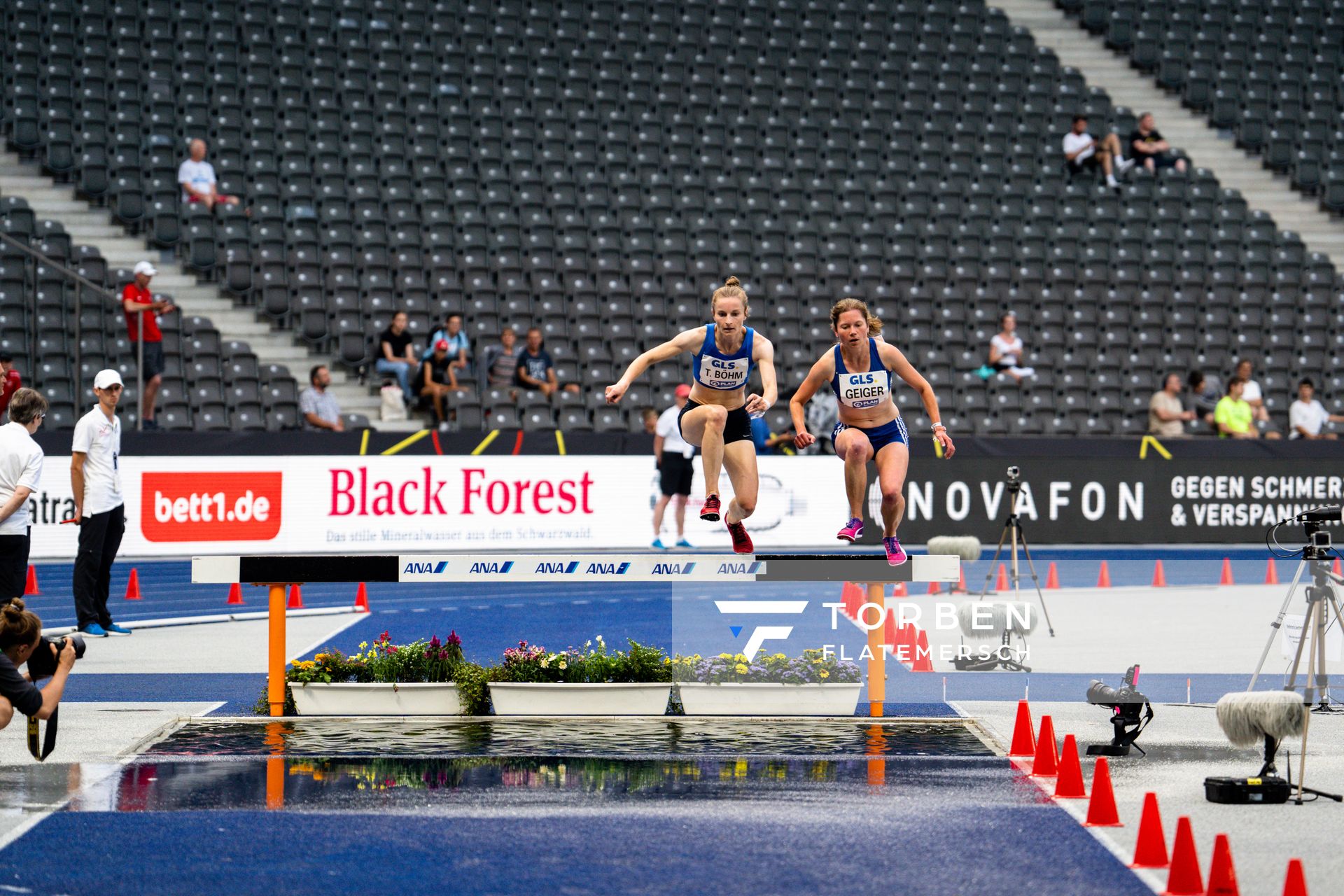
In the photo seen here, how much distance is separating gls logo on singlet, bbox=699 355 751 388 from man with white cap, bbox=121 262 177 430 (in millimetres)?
12312

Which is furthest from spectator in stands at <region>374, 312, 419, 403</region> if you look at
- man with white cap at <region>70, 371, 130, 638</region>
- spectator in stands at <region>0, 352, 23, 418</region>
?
man with white cap at <region>70, 371, 130, 638</region>

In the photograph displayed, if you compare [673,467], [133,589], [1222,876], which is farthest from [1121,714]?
[133,589]

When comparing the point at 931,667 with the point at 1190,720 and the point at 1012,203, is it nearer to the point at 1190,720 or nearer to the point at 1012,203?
the point at 1190,720

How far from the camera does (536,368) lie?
22.0m

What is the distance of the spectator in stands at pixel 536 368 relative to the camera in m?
21.9

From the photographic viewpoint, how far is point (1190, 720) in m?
10.4

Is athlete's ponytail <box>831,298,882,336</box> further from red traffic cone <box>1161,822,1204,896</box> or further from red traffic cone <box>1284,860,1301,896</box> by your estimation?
red traffic cone <box>1284,860,1301,896</box>

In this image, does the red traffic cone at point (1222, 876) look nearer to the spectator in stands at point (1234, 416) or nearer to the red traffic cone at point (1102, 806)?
the red traffic cone at point (1102, 806)

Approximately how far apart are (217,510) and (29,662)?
37.8 ft

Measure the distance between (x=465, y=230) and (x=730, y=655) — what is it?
1453 cm

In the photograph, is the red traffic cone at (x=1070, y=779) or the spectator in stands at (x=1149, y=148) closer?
the red traffic cone at (x=1070, y=779)

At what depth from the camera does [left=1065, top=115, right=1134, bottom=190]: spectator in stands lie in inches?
1091

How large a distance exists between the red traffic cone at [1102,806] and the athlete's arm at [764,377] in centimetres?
310

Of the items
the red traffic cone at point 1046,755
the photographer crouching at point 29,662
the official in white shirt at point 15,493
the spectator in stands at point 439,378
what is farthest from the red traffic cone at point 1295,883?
the spectator in stands at point 439,378
